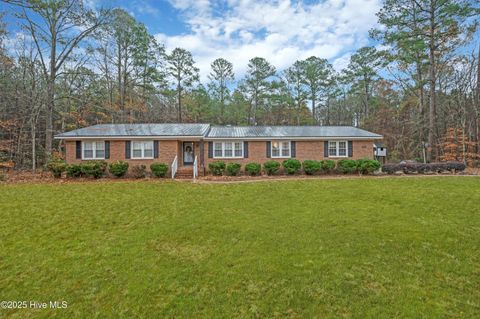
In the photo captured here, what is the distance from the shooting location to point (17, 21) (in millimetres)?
15477

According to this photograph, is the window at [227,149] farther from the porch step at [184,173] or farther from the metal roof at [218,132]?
the porch step at [184,173]

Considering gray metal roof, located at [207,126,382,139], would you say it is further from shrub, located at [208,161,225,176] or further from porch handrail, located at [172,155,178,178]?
porch handrail, located at [172,155,178,178]

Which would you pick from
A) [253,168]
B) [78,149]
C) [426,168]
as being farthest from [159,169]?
[426,168]

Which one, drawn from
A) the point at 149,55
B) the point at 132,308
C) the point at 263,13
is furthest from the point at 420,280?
the point at 149,55

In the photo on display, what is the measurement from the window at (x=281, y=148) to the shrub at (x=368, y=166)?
14.2ft

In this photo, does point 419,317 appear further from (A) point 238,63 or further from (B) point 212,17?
(A) point 238,63

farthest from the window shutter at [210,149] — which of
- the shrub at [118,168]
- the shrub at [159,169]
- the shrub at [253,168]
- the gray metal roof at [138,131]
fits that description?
the shrub at [118,168]

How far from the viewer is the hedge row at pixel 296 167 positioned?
14.0m

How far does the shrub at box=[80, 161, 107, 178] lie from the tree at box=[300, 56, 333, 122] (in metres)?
26.1

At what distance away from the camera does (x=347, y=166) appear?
46.5 ft

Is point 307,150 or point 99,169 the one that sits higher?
point 307,150

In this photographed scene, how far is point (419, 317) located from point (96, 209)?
824 centimetres

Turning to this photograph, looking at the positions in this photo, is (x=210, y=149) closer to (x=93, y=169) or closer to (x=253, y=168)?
(x=253, y=168)

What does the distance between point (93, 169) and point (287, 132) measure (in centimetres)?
1248
